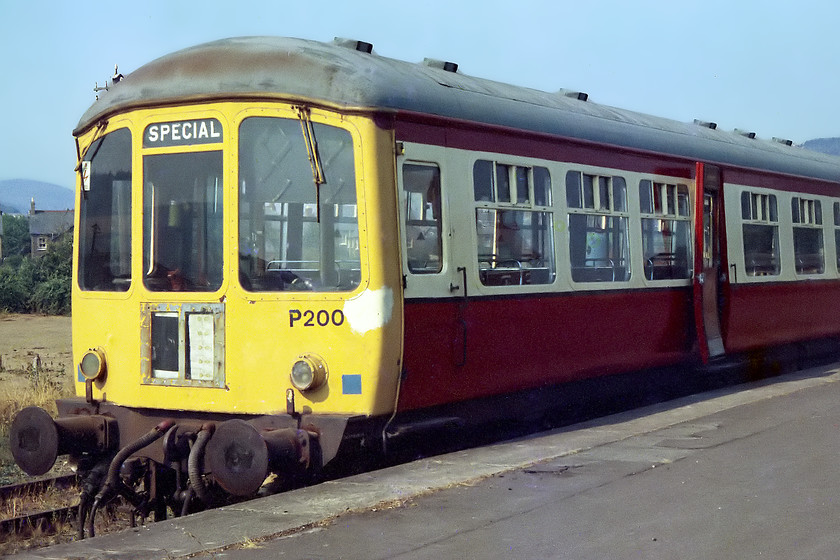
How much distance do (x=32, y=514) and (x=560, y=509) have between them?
4.04 m

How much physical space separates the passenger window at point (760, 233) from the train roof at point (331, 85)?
3.46 m

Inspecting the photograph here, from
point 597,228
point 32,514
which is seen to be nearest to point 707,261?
point 597,228

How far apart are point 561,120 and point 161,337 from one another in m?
3.95

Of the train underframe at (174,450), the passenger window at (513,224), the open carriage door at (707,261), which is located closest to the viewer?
the train underframe at (174,450)

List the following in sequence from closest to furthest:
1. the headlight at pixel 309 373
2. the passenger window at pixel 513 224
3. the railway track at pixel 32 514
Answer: the headlight at pixel 309 373 → the railway track at pixel 32 514 → the passenger window at pixel 513 224

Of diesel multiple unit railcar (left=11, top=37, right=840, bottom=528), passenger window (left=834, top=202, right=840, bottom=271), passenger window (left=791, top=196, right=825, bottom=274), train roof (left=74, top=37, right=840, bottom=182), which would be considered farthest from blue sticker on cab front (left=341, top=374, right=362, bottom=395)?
passenger window (left=834, top=202, right=840, bottom=271)

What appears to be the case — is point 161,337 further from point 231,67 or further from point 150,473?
point 231,67

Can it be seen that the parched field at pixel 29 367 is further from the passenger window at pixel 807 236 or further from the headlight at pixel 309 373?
the passenger window at pixel 807 236

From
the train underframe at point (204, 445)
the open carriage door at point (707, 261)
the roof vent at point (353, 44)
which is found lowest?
the train underframe at point (204, 445)

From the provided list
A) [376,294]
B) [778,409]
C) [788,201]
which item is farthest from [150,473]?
[788,201]

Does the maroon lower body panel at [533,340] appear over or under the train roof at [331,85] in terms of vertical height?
under

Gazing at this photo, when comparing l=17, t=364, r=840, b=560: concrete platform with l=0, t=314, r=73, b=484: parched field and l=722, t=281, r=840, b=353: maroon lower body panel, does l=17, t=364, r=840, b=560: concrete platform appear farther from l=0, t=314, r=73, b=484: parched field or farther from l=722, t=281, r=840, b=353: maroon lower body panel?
l=0, t=314, r=73, b=484: parched field

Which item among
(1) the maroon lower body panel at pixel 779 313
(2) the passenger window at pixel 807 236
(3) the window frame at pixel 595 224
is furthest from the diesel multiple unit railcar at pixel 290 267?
(2) the passenger window at pixel 807 236

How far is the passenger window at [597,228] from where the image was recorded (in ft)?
31.6
